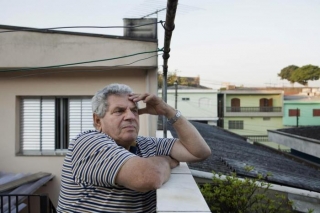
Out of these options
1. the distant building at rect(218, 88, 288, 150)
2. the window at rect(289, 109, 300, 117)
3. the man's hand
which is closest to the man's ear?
the man's hand

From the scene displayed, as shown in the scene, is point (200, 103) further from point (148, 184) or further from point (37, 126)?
point (148, 184)

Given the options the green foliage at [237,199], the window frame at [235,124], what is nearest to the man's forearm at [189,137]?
the green foliage at [237,199]

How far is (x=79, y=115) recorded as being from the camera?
681 cm

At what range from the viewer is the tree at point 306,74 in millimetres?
50688

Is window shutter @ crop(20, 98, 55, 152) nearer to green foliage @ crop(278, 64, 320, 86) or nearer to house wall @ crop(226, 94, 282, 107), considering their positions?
house wall @ crop(226, 94, 282, 107)

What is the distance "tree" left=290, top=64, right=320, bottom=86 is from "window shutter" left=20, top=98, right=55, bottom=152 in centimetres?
5050

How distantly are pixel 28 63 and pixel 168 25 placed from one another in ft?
14.4

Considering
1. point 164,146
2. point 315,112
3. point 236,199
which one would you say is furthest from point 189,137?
point 315,112

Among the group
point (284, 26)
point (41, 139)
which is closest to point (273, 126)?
point (284, 26)

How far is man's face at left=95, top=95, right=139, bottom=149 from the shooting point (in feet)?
6.16

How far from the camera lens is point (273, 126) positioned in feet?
122

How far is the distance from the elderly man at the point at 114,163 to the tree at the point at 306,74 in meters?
53.7

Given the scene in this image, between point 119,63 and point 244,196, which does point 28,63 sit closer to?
point 119,63

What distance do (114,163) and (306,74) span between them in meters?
56.7
